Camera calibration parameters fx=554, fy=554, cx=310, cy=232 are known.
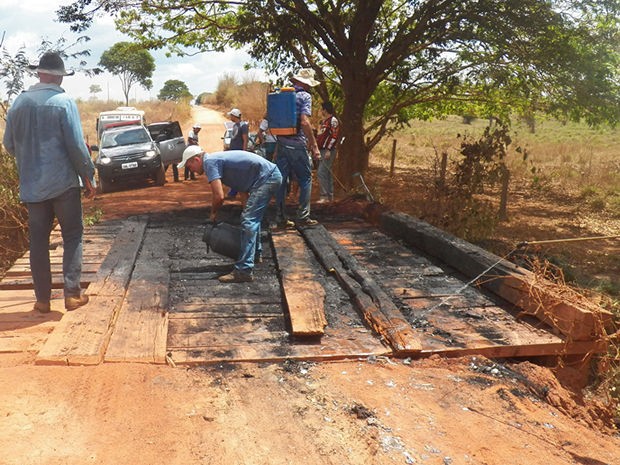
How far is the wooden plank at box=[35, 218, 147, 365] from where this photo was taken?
3338mm

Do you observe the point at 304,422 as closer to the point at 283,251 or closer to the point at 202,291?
the point at 202,291

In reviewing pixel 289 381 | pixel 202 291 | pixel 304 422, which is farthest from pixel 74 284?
pixel 304 422

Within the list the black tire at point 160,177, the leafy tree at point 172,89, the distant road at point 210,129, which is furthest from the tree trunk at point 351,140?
the leafy tree at point 172,89

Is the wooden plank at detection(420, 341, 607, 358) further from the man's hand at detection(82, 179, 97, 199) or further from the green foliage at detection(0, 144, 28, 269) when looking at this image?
the green foliage at detection(0, 144, 28, 269)

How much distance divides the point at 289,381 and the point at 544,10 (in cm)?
782

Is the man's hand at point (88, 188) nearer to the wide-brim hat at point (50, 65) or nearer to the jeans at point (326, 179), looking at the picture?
the wide-brim hat at point (50, 65)

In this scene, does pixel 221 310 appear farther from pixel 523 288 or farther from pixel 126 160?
pixel 126 160

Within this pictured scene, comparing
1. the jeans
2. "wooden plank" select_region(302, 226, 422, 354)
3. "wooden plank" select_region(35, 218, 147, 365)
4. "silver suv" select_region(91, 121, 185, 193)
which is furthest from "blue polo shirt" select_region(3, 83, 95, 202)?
"silver suv" select_region(91, 121, 185, 193)

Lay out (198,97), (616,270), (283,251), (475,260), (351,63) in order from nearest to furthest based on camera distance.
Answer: (475,260) < (283,251) < (616,270) < (351,63) < (198,97)

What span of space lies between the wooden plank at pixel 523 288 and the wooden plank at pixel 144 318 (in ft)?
8.68

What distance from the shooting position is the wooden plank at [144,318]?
3.45m

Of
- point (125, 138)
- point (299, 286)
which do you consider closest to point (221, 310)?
point (299, 286)

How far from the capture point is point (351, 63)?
1051 cm

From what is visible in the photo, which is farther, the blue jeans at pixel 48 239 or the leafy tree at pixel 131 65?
the leafy tree at pixel 131 65
